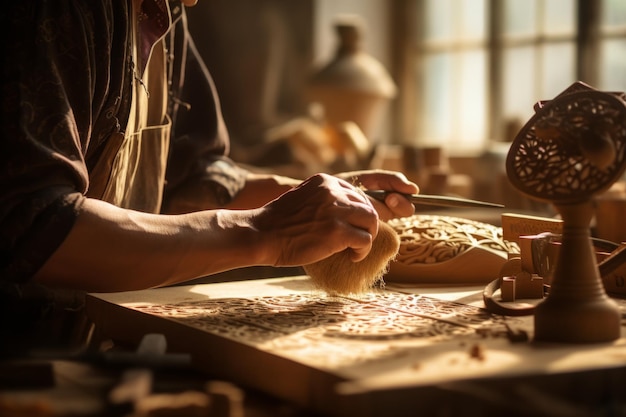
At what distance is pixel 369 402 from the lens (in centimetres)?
125

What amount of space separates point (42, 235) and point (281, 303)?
1.61 ft

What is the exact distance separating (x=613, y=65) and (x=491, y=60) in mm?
1249

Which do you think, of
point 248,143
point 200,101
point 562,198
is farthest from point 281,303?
point 248,143

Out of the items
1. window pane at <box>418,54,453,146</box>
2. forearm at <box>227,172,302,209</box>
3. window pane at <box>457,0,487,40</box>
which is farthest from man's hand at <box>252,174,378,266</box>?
window pane at <box>418,54,453,146</box>

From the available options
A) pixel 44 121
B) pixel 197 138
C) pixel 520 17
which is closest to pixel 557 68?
pixel 520 17

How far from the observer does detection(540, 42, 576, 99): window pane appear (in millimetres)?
7609

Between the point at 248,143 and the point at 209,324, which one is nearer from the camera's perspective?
the point at 209,324

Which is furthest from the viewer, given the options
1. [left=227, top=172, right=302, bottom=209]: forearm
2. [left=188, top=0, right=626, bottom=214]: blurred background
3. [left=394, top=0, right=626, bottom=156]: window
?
[left=394, top=0, right=626, bottom=156]: window

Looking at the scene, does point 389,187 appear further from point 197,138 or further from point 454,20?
point 454,20

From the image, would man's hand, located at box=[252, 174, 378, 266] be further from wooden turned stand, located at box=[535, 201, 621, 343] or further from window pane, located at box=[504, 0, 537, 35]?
window pane, located at box=[504, 0, 537, 35]

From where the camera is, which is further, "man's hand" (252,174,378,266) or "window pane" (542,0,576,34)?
"window pane" (542,0,576,34)

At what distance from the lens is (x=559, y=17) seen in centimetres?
766

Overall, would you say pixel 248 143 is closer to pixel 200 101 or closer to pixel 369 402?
pixel 200 101

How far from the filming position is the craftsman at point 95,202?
1.73 metres
